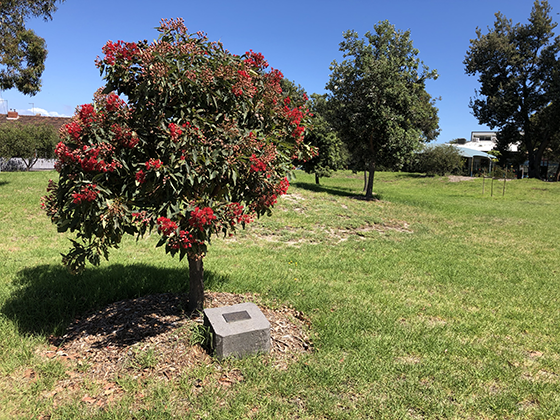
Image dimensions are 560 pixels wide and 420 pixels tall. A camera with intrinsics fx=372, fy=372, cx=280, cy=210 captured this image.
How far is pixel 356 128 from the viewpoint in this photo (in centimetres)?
1819

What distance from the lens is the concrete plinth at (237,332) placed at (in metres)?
3.71

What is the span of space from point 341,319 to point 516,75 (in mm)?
38953

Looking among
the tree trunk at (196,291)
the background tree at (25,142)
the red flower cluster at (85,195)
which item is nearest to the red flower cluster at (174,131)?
the red flower cluster at (85,195)

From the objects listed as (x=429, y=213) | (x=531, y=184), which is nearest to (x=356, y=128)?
(x=429, y=213)

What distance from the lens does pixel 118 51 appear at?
11.4 ft

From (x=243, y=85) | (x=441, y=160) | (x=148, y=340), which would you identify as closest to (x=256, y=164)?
(x=243, y=85)

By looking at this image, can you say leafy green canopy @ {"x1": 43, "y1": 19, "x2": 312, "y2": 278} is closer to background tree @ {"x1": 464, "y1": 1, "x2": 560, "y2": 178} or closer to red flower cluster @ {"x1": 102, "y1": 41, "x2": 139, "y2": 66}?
red flower cluster @ {"x1": 102, "y1": 41, "x2": 139, "y2": 66}

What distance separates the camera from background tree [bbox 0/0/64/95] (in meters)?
14.4

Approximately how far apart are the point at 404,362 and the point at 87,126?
3.91 metres

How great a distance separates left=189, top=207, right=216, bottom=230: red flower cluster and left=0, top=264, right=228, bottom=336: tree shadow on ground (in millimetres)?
1961

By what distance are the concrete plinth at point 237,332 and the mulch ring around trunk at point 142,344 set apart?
145 millimetres

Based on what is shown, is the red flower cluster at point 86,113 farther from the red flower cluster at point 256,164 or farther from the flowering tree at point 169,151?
the red flower cluster at point 256,164

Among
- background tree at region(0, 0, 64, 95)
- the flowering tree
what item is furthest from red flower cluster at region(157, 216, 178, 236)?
background tree at region(0, 0, 64, 95)

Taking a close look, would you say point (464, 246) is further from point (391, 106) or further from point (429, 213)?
point (391, 106)
